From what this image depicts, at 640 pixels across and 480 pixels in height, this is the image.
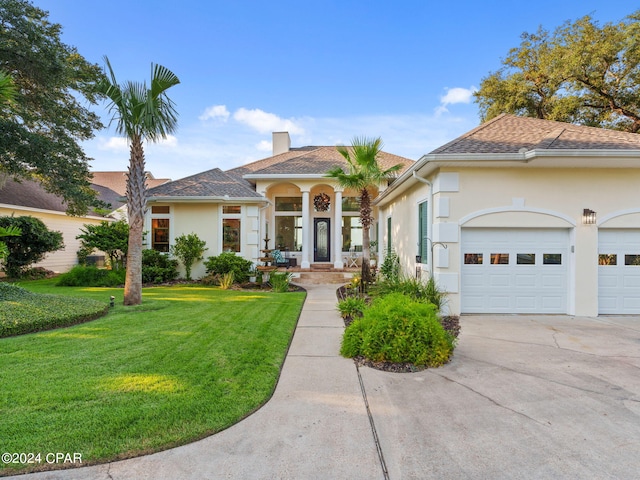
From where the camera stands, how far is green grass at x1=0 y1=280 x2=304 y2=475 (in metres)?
2.63

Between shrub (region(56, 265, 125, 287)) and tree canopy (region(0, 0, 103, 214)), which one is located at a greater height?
tree canopy (region(0, 0, 103, 214))

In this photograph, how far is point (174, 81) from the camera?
300 inches

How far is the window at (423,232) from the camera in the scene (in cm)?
835

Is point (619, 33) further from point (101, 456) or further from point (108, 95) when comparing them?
point (101, 456)

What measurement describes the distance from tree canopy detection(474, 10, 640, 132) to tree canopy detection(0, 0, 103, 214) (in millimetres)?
18580

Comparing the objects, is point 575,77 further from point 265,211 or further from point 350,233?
point 265,211

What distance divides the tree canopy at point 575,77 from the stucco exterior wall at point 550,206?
1037 centimetres

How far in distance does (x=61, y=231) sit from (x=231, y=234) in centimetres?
1131

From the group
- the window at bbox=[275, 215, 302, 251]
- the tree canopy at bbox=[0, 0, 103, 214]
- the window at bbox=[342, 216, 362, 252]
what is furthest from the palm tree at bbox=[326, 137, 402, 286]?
the tree canopy at bbox=[0, 0, 103, 214]

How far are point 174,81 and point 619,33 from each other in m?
18.0

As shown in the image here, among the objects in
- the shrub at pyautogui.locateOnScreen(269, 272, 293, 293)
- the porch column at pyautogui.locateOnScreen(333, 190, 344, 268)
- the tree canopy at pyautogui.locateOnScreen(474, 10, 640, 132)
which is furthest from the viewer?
the porch column at pyautogui.locateOnScreen(333, 190, 344, 268)

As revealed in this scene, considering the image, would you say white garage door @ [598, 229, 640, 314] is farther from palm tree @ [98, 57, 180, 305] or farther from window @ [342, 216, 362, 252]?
palm tree @ [98, 57, 180, 305]

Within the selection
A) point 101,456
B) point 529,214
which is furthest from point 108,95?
point 529,214

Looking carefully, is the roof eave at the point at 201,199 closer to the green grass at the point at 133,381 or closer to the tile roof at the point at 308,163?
the tile roof at the point at 308,163
